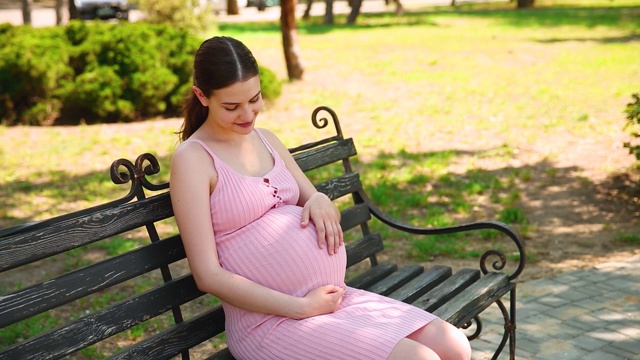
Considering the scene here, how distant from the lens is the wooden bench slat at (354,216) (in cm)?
418

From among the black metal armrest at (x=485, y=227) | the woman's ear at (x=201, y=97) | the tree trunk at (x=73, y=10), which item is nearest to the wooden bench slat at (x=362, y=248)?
the black metal armrest at (x=485, y=227)

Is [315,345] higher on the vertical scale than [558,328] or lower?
higher

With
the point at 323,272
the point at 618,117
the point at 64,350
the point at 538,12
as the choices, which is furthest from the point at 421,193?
the point at 538,12

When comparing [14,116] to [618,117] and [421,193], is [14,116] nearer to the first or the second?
[421,193]

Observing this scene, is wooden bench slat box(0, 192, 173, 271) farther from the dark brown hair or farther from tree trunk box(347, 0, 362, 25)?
tree trunk box(347, 0, 362, 25)

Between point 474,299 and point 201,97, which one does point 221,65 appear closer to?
point 201,97

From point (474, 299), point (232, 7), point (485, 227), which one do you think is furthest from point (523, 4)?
point (474, 299)

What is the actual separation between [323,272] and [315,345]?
0.33m

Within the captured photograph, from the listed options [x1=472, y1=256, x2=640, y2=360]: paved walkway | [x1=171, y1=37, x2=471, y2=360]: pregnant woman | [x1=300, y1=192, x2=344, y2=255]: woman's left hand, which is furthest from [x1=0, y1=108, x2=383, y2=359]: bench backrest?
[x1=472, y1=256, x2=640, y2=360]: paved walkway

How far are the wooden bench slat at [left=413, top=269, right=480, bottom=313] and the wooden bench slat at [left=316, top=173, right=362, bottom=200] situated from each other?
26.6 inches

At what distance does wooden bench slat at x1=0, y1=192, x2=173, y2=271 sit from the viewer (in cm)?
259

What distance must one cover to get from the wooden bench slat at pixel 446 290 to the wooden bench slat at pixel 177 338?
0.92m

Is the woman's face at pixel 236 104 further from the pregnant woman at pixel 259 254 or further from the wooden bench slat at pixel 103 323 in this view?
the wooden bench slat at pixel 103 323

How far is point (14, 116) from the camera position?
1094cm
